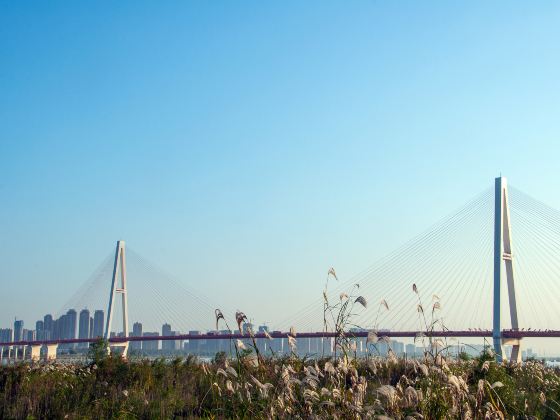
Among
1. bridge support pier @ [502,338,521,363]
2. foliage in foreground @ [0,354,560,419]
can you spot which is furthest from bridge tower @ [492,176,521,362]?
foliage in foreground @ [0,354,560,419]

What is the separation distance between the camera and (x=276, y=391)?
4.76 m

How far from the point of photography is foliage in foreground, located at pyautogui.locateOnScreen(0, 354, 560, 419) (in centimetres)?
458

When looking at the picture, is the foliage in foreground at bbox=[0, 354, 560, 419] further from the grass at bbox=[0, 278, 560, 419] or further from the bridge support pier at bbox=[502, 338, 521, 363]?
the bridge support pier at bbox=[502, 338, 521, 363]

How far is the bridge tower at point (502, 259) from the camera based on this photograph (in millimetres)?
33812

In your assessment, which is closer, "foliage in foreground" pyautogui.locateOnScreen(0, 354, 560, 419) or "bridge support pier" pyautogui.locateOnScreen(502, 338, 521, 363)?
"foliage in foreground" pyautogui.locateOnScreen(0, 354, 560, 419)

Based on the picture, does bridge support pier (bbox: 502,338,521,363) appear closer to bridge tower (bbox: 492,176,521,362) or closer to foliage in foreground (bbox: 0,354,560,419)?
bridge tower (bbox: 492,176,521,362)

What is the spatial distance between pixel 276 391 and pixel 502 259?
32344 mm

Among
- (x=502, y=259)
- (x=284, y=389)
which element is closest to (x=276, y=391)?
(x=284, y=389)

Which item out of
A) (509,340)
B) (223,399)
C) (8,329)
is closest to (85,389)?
(223,399)

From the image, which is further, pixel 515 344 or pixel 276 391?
pixel 515 344

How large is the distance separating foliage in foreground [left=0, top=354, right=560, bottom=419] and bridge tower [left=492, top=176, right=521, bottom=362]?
2233cm

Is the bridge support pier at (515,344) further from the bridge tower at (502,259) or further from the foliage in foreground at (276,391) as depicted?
the foliage in foreground at (276,391)

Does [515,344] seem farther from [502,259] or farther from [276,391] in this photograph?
[276,391]

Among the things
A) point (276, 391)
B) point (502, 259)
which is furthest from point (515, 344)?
point (276, 391)
